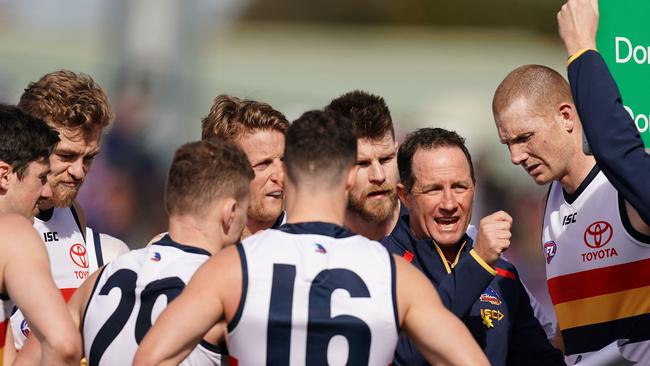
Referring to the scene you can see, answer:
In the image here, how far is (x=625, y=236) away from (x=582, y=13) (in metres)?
1.28

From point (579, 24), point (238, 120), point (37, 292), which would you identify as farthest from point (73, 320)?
point (579, 24)

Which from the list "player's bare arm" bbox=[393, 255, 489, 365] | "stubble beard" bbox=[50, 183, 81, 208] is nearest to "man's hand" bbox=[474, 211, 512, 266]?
"player's bare arm" bbox=[393, 255, 489, 365]

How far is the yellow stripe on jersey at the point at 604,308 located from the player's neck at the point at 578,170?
2.09 ft

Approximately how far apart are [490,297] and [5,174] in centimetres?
238

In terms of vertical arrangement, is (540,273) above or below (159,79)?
below

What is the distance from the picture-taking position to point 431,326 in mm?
4273

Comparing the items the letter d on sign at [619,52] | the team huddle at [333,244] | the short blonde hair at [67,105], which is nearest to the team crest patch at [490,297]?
the team huddle at [333,244]

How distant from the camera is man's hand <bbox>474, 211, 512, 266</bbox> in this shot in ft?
16.2

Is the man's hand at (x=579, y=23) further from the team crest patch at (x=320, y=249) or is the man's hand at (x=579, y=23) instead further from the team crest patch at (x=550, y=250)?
the team crest patch at (x=320, y=249)

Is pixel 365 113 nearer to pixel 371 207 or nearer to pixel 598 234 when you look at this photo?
pixel 371 207

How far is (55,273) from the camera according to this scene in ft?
20.7

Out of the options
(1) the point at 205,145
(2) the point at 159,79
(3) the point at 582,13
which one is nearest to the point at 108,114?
(1) the point at 205,145

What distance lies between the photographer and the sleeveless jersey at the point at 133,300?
468cm

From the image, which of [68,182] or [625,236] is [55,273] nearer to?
[68,182]
